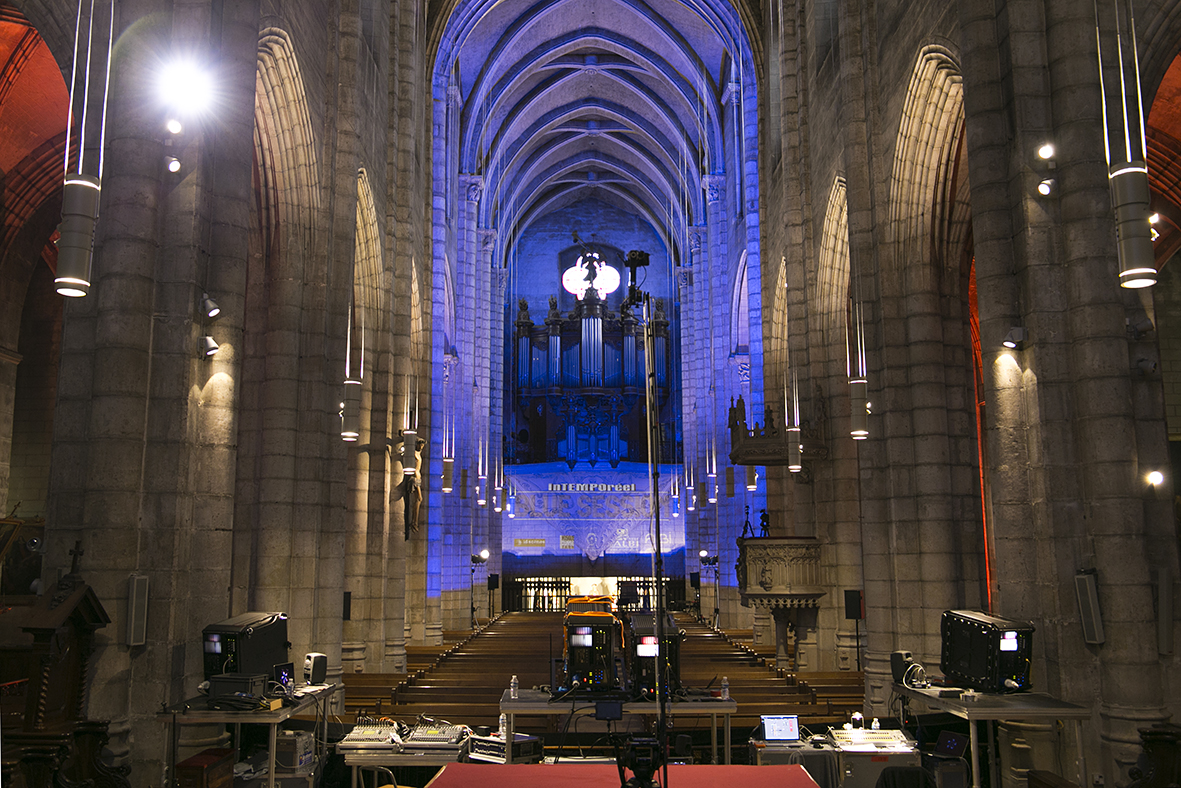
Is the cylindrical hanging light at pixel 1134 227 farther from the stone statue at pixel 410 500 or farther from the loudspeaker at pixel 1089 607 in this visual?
the stone statue at pixel 410 500

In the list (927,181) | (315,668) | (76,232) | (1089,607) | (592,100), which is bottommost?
(315,668)

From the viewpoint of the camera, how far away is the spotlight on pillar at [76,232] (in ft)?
17.7

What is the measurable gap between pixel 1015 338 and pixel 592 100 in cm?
2981

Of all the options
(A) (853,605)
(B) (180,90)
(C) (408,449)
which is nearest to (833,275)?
(A) (853,605)

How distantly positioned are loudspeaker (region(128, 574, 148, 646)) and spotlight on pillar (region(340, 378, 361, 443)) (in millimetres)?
4654

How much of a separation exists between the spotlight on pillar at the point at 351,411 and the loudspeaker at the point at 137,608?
4654 mm

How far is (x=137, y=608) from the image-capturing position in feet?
24.1

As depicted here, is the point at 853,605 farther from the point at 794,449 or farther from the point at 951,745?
the point at 951,745

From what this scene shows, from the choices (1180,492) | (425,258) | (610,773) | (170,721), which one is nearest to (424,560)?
(425,258)

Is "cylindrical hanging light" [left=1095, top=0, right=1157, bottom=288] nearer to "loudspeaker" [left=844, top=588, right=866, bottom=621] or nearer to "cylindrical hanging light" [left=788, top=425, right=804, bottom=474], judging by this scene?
"cylindrical hanging light" [left=788, top=425, right=804, bottom=474]

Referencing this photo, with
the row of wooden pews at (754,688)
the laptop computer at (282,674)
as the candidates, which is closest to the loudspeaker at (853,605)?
the row of wooden pews at (754,688)

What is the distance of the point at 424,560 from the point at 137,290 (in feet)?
44.9

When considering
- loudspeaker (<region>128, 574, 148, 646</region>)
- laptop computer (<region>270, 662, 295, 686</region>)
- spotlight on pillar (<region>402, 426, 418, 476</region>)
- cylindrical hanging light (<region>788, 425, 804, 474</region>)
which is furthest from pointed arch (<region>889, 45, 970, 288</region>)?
loudspeaker (<region>128, 574, 148, 646</region>)

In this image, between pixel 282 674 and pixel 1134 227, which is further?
pixel 282 674
